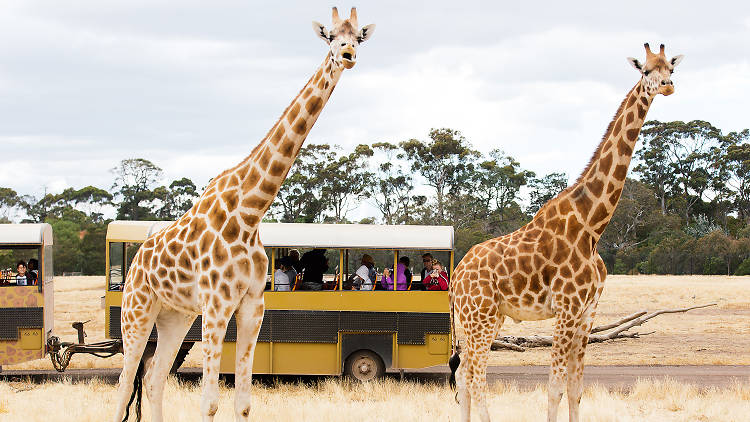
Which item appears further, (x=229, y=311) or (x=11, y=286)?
(x=11, y=286)

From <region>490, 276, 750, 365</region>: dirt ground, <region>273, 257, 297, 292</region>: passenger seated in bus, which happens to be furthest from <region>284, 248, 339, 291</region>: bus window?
<region>490, 276, 750, 365</region>: dirt ground

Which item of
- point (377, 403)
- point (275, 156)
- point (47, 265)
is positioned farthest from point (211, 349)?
point (47, 265)

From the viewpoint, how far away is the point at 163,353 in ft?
26.8

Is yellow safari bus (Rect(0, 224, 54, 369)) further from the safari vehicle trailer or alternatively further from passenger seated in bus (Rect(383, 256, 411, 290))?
passenger seated in bus (Rect(383, 256, 411, 290))

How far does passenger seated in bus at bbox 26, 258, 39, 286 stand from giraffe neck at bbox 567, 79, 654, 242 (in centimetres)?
996

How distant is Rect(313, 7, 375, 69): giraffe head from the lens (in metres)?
7.04

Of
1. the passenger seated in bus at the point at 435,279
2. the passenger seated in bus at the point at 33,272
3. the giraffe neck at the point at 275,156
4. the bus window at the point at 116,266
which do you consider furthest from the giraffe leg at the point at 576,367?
the passenger seated in bus at the point at 33,272

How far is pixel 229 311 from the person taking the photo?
7168 mm

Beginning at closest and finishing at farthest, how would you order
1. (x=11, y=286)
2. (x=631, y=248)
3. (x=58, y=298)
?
(x=11, y=286) < (x=58, y=298) < (x=631, y=248)

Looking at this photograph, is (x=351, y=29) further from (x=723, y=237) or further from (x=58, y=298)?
(x=723, y=237)

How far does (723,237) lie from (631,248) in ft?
19.9

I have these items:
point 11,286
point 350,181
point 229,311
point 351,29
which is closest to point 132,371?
point 229,311

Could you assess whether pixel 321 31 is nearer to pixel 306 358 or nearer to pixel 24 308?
pixel 306 358

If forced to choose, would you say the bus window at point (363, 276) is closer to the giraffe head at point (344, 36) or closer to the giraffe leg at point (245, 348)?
the giraffe leg at point (245, 348)
